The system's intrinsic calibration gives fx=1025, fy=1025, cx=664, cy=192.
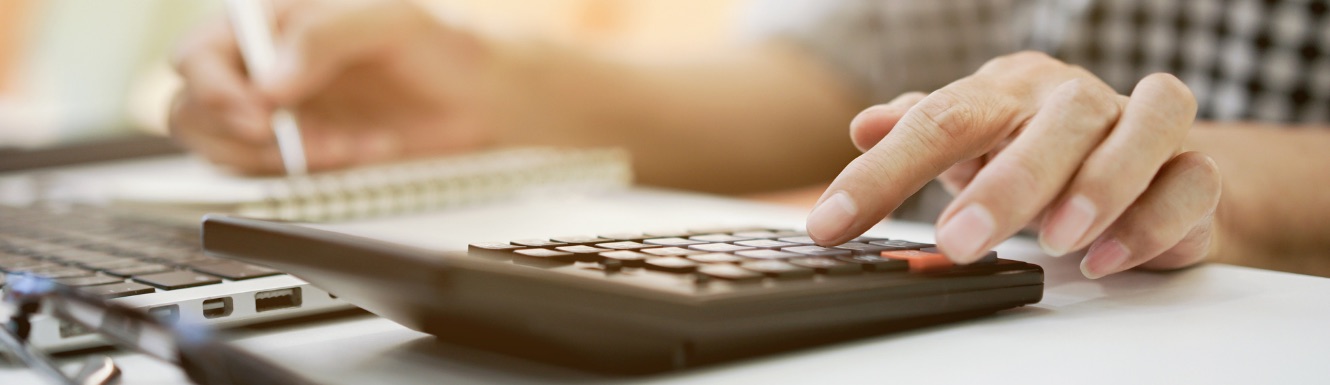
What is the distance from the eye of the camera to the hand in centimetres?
31

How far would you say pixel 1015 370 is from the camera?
0.25 meters

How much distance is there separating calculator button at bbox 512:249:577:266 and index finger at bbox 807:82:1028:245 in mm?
87

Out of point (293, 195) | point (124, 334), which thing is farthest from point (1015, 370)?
point (293, 195)

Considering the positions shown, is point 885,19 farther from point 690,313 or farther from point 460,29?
point 690,313

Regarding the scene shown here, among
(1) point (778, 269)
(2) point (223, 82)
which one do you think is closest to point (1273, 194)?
(1) point (778, 269)

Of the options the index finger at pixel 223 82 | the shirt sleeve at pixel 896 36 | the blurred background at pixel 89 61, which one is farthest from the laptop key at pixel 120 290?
the blurred background at pixel 89 61

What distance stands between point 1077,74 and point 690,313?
0.27 meters

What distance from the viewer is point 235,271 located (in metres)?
0.34

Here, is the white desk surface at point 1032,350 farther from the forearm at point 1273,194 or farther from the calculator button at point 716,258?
the forearm at point 1273,194

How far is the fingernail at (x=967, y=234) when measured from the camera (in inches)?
11.5

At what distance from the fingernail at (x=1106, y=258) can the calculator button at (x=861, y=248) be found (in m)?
0.08

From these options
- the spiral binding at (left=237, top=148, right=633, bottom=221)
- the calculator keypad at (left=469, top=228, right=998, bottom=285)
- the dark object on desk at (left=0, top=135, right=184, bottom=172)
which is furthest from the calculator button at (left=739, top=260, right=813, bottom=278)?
the dark object on desk at (left=0, top=135, right=184, bottom=172)

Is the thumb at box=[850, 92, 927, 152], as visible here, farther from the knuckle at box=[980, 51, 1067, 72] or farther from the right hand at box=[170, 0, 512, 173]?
the right hand at box=[170, 0, 512, 173]

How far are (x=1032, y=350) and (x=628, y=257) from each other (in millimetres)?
112
